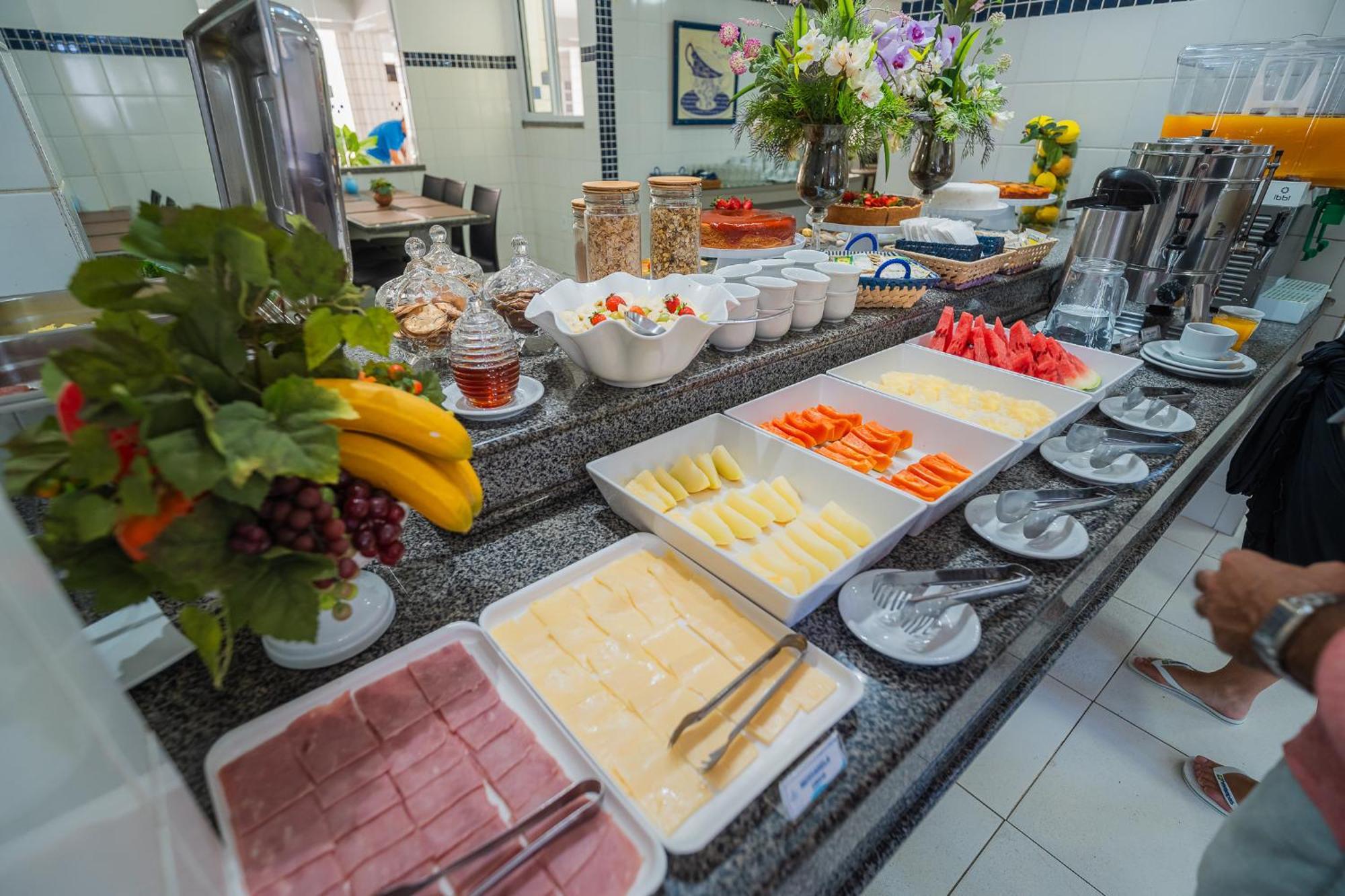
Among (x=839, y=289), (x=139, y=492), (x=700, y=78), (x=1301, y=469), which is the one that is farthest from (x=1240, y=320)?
(x=700, y=78)

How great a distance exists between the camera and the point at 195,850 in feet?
1.29

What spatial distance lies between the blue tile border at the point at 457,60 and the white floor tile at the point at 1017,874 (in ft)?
17.1

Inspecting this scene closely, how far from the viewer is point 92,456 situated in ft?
1.25

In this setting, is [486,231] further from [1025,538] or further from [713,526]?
[1025,538]

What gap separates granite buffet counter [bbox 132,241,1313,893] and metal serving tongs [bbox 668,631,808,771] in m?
0.05

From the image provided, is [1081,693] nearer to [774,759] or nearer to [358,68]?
[774,759]

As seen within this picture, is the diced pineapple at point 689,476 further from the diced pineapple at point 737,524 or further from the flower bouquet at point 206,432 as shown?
the flower bouquet at point 206,432

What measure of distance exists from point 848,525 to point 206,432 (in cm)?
72

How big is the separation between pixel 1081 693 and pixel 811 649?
4.71 ft

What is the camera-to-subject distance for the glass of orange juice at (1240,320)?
1.69 meters

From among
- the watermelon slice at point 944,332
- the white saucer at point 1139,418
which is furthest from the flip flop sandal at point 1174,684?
the watermelon slice at point 944,332

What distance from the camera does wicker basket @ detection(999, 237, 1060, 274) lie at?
170cm

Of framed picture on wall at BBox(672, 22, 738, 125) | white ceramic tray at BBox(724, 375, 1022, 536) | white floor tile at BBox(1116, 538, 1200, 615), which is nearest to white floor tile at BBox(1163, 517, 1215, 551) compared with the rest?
white floor tile at BBox(1116, 538, 1200, 615)

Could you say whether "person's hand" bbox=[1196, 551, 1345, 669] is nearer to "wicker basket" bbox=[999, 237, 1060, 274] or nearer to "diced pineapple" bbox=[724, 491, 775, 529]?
"diced pineapple" bbox=[724, 491, 775, 529]
